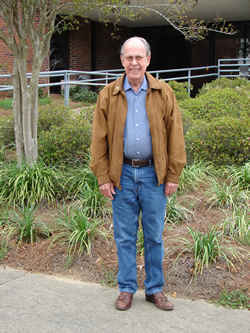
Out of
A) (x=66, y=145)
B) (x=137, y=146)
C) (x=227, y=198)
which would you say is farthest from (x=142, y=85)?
(x=66, y=145)

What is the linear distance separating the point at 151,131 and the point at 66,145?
361 cm

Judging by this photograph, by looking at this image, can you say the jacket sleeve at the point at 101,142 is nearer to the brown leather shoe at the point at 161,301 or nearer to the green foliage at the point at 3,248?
the brown leather shoe at the point at 161,301

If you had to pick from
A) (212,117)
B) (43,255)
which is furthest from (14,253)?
(212,117)

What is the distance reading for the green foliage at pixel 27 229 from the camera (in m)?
5.00

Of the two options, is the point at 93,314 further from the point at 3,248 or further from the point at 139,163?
the point at 3,248

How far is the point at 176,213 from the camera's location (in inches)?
209

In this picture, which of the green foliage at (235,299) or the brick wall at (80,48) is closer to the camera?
the green foliage at (235,299)

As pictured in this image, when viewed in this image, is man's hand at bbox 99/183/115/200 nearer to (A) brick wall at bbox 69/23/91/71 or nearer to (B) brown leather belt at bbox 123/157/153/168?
(B) brown leather belt at bbox 123/157/153/168

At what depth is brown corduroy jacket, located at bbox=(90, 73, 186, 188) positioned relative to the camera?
347 cm

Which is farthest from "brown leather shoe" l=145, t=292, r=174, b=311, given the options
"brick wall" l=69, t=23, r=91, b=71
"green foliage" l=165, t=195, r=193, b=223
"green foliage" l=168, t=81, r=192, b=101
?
"brick wall" l=69, t=23, r=91, b=71

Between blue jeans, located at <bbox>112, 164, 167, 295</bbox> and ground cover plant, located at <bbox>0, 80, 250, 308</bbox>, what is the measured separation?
1.39 ft

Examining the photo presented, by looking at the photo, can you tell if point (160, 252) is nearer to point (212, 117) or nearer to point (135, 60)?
point (135, 60)

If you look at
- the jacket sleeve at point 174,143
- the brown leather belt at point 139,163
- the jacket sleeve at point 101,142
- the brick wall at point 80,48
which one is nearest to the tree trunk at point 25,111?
the jacket sleeve at point 101,142

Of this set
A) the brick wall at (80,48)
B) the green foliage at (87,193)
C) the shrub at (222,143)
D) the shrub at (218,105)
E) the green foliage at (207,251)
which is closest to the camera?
the green foliage at (207,251)
